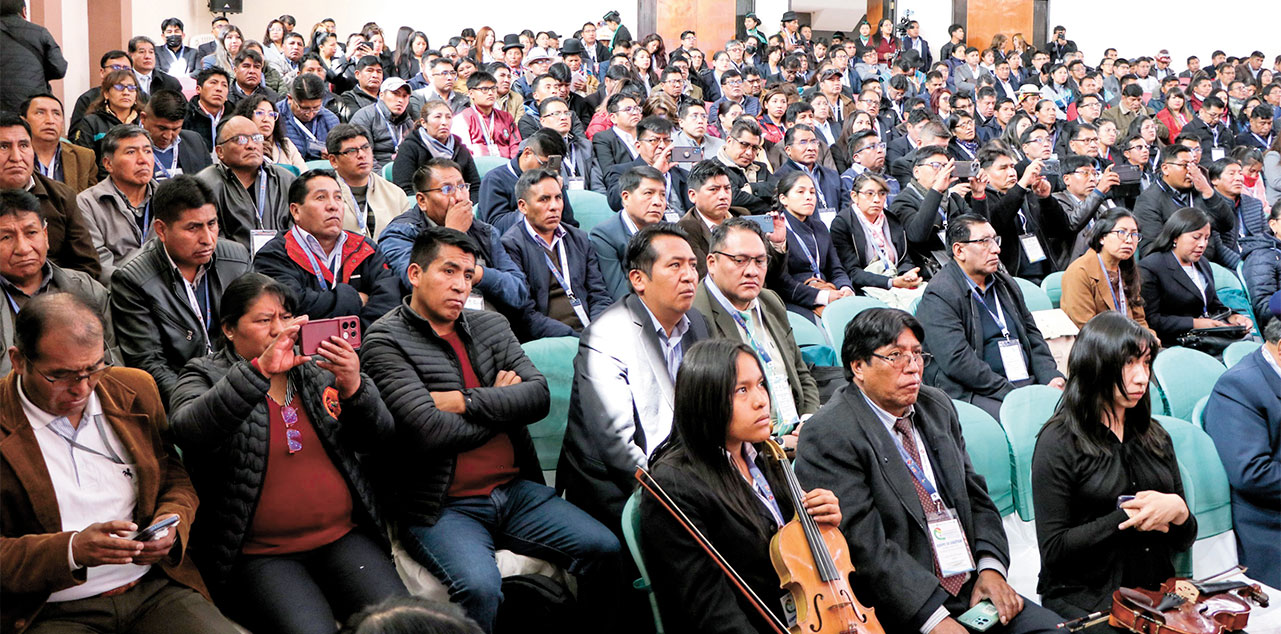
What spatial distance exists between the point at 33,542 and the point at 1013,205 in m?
4.94

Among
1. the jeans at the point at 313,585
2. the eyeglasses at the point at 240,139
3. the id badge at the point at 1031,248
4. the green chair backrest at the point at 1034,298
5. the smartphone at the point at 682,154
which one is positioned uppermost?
the eyeglasses at the point at 240,139

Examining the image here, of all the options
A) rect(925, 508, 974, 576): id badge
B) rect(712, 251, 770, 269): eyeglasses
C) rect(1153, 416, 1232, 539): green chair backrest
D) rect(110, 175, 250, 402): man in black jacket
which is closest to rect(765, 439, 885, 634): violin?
rect(925, 508, 974, 576): id badge

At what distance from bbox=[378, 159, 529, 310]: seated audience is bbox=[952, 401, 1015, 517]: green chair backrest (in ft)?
5.54

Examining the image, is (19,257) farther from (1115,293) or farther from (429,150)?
(1115,293)

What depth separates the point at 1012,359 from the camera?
400 cm

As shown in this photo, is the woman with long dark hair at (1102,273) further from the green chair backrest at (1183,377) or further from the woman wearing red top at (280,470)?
the woman wearing red top at (280,470)

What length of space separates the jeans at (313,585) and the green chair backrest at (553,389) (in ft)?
2.47

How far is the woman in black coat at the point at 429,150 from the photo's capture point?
220 inches

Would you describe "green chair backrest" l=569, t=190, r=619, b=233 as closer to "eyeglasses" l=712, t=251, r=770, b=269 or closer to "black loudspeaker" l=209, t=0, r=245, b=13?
"eyeglasses" l=712, t=251, r=770, b=269

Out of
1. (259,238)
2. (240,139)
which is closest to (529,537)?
(259,238)

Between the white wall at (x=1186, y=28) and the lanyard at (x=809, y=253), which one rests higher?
the white wall at (x=1186, y=28)

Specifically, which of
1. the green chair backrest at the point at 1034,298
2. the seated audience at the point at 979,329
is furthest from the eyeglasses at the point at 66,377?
the green chair backrest at the point at 1034,298

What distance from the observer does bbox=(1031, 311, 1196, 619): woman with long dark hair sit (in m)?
2.52

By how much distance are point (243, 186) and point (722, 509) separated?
2.98 meters
